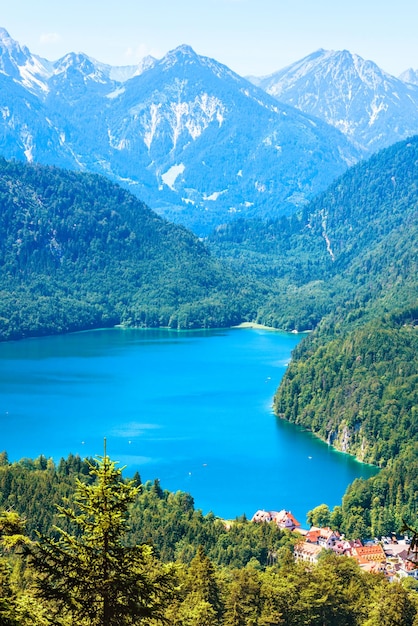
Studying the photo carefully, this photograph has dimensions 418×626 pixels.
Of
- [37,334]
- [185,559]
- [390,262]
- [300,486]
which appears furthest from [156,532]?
[390,262]

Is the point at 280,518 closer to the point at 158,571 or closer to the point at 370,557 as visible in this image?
the point at 370,557

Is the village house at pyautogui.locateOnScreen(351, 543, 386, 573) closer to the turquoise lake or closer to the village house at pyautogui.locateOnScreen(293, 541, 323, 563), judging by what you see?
the village house at pyautogui.locateOnScreen(293, 541, 323, 563)

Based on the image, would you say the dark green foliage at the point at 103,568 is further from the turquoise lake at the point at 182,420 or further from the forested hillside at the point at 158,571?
the turquoise lake at the point at 182,420

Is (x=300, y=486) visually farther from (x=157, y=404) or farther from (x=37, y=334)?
(x=37, y=334)

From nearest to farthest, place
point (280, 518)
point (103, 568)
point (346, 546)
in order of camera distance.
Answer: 1. point (103, 568)
2. point (346, 546)
3. point (280, 518)

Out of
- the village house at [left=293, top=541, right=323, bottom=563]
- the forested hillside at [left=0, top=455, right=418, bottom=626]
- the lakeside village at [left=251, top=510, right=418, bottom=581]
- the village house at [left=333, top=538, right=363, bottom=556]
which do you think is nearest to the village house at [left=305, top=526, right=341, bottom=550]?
the lakeside village at [left=251, top=510, right=418, bottom=581]

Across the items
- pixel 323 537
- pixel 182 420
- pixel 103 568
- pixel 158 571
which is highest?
pixel 103 568

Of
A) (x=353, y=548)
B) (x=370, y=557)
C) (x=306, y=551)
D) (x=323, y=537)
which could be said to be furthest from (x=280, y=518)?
(x=370, y=557)
